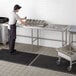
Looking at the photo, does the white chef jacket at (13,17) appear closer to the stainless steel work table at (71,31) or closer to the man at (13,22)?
the man at (13,22)

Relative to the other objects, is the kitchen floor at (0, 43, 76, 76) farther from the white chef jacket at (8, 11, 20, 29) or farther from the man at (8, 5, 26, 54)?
the white chef jacket at (8, 11, 20, 29)

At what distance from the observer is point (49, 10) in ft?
17.0

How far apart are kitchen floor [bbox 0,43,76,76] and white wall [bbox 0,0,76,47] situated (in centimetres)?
56

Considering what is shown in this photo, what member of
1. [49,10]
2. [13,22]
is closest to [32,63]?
[13,22]

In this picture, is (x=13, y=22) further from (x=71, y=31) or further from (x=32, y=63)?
(x=71, y=31)

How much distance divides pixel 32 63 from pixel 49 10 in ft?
5.87

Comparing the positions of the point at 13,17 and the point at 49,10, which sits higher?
the point at 49,10

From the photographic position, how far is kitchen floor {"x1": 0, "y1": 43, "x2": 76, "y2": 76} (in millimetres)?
3793

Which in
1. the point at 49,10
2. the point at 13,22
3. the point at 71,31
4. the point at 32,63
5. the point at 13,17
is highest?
the point at 49,10

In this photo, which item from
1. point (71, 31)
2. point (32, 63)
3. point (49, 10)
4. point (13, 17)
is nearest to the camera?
point (32, 63)

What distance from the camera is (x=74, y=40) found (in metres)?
5.06

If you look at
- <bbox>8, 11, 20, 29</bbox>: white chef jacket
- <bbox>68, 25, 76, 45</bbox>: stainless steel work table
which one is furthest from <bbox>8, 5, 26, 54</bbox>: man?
<bbox>68, 25, 76, 45</bbox>: stainless steel work table

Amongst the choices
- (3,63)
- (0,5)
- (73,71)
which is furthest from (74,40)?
(0,5)

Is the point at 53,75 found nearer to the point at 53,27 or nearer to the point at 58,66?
the point at 58,66
